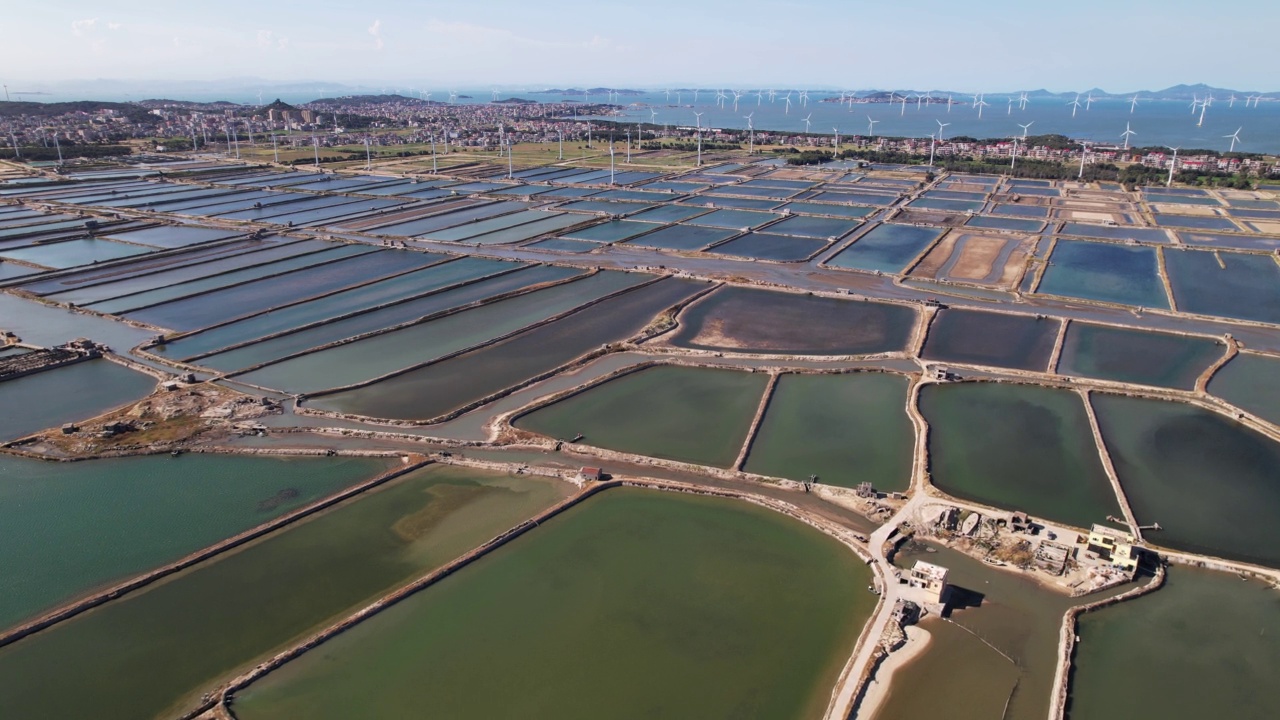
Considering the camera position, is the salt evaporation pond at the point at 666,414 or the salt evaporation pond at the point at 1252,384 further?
the salt evaporation pond at the point at 1252,384

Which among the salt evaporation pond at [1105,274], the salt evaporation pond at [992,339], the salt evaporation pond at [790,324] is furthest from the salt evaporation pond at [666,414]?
the salt evaporation pond at [1105,274]

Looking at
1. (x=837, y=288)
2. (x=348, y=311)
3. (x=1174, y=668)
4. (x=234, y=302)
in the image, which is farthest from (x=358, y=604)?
(x=837, y=288)

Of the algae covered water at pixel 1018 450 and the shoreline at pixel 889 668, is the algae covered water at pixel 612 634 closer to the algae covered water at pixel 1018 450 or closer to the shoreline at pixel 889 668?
the shoreline at pixel 889 668

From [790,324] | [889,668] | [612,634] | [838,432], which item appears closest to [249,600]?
[612,634]

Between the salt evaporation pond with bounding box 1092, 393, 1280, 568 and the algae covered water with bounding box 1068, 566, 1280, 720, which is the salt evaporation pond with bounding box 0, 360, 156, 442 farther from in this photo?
the salt evaporation pond with bounding box 1092, 393, 1280, 568

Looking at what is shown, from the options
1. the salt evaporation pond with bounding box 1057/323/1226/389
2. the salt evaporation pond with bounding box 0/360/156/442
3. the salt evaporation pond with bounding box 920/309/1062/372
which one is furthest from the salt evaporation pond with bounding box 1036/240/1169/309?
the salt evaporation pond with bounding box 0/360/156/442
